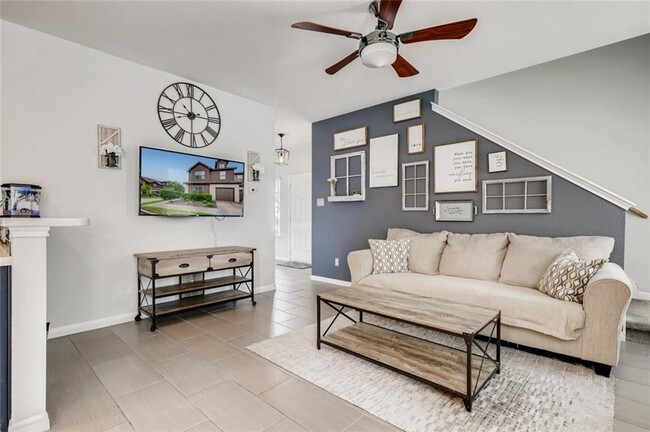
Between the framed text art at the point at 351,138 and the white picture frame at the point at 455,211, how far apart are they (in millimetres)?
1519

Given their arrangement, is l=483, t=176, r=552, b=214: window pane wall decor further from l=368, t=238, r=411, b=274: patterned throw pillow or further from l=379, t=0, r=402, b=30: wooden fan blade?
l=379, t=0, r=402, b=30: wooden fan blade

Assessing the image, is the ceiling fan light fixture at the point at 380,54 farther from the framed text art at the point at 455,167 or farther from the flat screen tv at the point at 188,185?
the flat screen tv at the point at 188,185

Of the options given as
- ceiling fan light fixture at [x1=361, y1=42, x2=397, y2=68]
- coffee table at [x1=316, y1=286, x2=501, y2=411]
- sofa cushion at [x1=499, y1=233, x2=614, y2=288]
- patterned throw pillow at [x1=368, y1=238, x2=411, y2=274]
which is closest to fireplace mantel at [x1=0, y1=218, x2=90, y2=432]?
coffee table at [x1=316, y1=286, x2=501, y2=411]

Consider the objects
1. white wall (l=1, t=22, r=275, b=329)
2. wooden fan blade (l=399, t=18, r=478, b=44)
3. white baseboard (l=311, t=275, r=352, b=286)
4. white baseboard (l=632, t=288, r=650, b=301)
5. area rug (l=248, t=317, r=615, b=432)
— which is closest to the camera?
area rug (l=248, t=317, r=615, b=432)

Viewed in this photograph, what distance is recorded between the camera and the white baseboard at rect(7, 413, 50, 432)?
59.6 inches

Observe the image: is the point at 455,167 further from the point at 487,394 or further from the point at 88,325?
the point at 88,325

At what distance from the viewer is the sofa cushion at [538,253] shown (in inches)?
107

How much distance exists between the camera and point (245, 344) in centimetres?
268

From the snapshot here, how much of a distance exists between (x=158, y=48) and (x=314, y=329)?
316 centimetres

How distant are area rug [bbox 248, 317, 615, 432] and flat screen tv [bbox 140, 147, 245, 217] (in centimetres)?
191

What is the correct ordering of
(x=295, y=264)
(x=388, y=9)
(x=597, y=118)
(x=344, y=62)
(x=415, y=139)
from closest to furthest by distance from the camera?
(x=388, y=9)
(x=344, y=62)
(x=597, y=118)
(x=415, y=139)
(x=295, y=264)

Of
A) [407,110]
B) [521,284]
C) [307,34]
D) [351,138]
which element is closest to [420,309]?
[521,284]

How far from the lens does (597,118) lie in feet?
12.2

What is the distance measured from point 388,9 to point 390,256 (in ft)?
7.88
